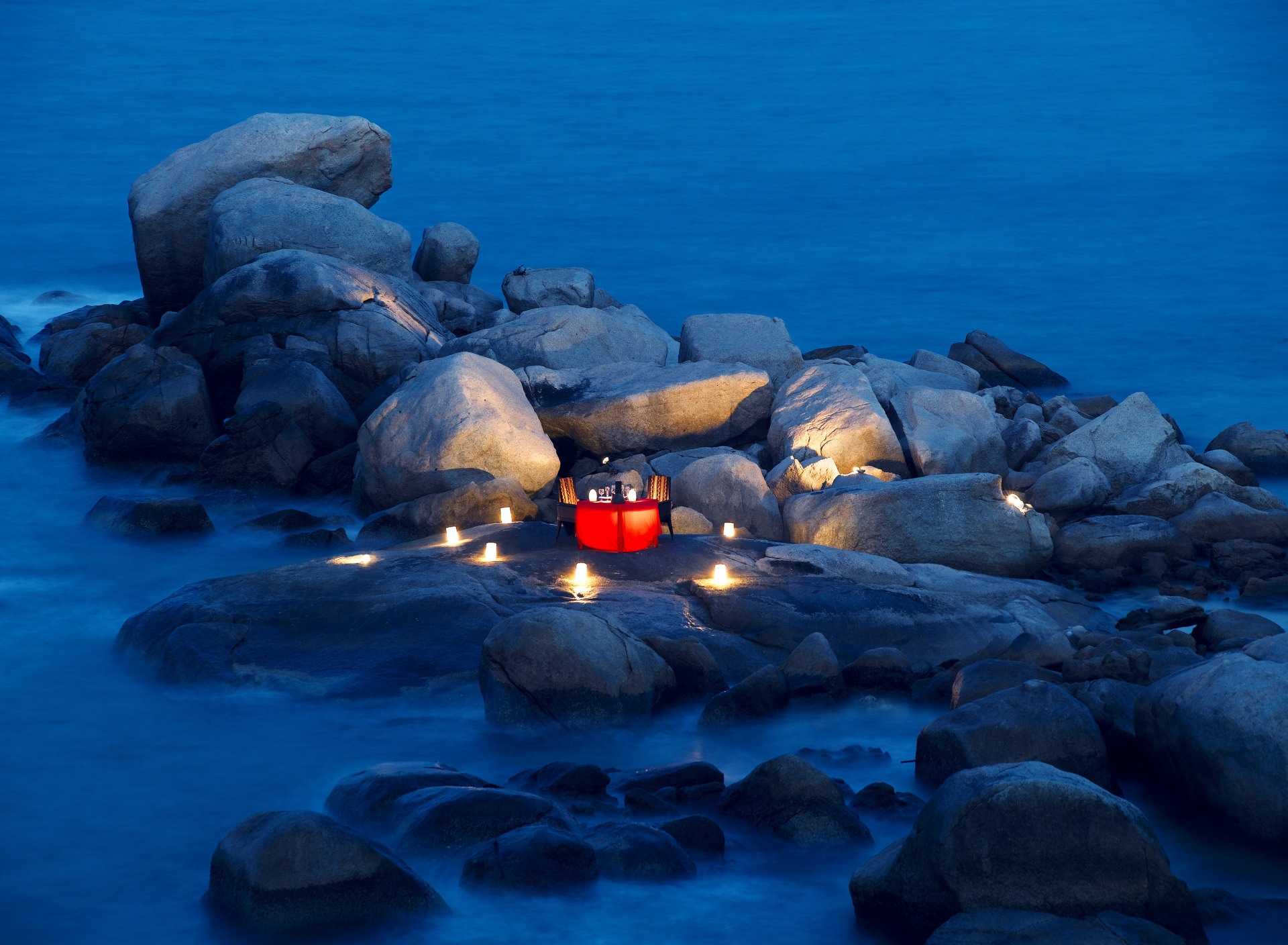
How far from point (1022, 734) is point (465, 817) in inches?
122

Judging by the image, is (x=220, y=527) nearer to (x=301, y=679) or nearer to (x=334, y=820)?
(x=301, y=679)

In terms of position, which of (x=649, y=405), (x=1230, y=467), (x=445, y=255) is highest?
(x=445, y=255)

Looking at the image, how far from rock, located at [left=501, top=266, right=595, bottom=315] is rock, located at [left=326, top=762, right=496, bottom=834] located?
12.4 m

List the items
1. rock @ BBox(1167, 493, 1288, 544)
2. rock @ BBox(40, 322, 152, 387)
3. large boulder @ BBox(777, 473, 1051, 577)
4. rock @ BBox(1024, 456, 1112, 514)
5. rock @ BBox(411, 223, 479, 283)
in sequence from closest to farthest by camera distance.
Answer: large boulder @ BBox(777, 473, 1051, 577) < rock @ BBox(1167, 493, 1288, 544) < rock @ BBox(1024, 456, 1112, 514) < rock @ BBox(40, 322, 152, 387) < rock @ BBox(411, 223, 479, 283)

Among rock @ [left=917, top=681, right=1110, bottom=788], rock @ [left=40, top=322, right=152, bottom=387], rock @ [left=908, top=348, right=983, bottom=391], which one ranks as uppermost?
rock @ [left=908, top=348, right=983, bottom=391]

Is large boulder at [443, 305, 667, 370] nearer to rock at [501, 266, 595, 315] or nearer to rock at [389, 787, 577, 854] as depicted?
rock at [501, 266, 595, 315]

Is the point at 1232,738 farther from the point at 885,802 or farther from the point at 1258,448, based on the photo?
the point at 1258,448

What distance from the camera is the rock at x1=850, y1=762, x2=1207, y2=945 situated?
249 inches

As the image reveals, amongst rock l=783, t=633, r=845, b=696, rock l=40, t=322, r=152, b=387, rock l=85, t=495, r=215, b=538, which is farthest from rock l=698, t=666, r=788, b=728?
rock l=40, t=322, r=152, b=387

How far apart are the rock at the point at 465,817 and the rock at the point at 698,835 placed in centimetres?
56

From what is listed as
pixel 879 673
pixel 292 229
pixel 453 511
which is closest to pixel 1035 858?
pixel 879 673

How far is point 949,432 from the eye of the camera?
14.2 metres

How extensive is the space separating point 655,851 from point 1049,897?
1.95 meters

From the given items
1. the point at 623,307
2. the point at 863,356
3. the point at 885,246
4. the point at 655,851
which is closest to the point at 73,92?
the point at 885,246
